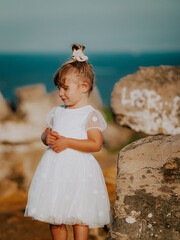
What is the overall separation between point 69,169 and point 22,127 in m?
3.81

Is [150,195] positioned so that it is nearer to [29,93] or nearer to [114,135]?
[29,93]

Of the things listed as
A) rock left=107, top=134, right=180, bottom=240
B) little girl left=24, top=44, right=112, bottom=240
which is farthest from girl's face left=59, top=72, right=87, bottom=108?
rock left=107, top=134, right=180, bottom=240

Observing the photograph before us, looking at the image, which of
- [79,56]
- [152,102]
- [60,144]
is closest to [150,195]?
[60,144]

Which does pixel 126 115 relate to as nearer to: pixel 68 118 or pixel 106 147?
pixel 68 118

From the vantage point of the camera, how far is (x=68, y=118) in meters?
2.29

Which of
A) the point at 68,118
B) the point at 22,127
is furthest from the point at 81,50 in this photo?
the point at 22,127

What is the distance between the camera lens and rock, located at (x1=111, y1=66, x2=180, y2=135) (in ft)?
11.8

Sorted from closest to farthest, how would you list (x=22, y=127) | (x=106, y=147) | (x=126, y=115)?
(x=126, y=115) → (x=22, y=127) → (x=106, y=147)

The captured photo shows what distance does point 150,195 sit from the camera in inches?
83.8

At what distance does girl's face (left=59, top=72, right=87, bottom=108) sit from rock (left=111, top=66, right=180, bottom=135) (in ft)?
4.42

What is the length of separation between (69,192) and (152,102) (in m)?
1.77

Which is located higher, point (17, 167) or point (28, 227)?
point (17, 167)

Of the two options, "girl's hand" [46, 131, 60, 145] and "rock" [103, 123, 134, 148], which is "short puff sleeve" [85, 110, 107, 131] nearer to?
"girl's hand" [46, 131, 60, 145]

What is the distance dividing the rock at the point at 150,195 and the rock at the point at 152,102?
4.61 feet
